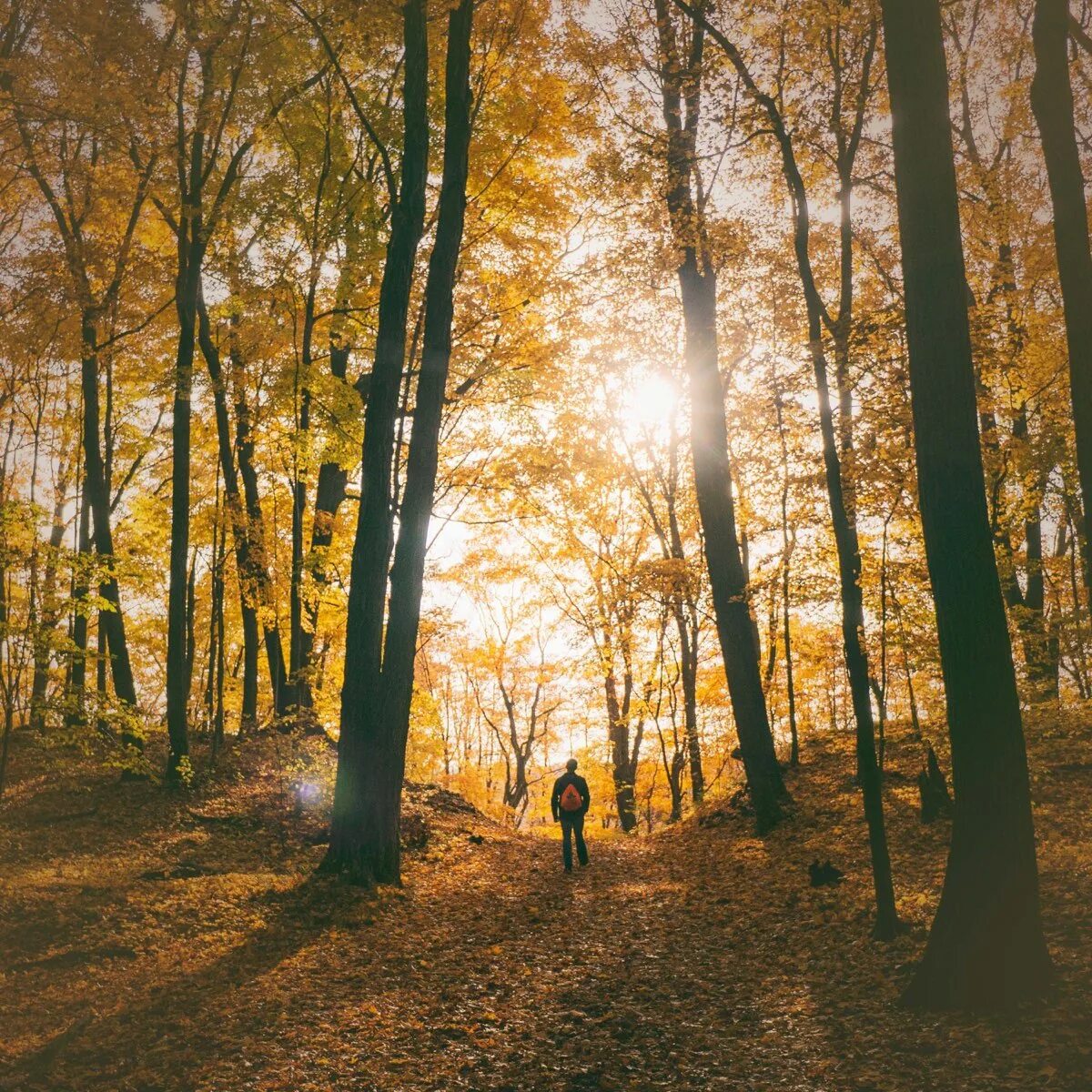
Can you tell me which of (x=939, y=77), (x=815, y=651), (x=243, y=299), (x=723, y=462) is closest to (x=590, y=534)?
(x=815, y=651)

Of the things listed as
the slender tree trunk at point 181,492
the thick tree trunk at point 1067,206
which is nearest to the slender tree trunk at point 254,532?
the slender tree trunk at point 181,492

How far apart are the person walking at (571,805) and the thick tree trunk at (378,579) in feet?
10.9

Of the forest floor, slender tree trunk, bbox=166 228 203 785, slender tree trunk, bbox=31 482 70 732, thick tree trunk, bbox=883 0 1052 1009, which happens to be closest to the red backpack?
the forest floor

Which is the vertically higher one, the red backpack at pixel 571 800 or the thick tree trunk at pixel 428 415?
the thick tree trunk at pixel 428 415

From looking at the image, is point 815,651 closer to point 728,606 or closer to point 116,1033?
point 728,606

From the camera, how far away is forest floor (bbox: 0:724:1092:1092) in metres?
4.23

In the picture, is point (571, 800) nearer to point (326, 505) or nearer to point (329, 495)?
point (326, 505)

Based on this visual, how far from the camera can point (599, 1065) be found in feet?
14.6

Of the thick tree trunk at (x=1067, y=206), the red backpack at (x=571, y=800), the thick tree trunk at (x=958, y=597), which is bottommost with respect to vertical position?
the red backpack at (x=571, y=800)

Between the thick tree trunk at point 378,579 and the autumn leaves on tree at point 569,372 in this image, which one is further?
the thick tree trunk at point 378,579

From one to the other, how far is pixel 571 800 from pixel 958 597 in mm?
7479

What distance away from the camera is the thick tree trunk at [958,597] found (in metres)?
4.61

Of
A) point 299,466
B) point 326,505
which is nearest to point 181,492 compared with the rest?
point 299,466

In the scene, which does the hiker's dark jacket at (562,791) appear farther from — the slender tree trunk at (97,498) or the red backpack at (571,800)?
the slender tree trunk at (97,498)
